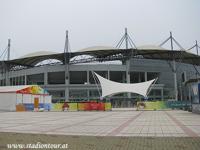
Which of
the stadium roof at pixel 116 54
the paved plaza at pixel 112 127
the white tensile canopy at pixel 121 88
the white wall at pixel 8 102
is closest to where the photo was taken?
the paved plaza at pixel 112 127

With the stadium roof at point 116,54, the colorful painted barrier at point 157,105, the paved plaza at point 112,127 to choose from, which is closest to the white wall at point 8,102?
the colorful painted barrier at point 157,105

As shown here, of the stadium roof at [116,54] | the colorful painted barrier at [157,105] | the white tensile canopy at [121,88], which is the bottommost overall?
the colorful painted barrier at [157,105]

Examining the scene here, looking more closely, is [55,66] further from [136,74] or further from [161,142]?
[161,142]

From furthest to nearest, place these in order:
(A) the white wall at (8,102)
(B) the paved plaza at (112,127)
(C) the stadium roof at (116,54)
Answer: (C) the stadium roof at (116,54) → (A) the white wall at (8,102) → (B) the paved plaza at (112,127)

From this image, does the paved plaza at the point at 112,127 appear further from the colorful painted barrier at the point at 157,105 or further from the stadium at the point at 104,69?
the stadium at the point at 104,69

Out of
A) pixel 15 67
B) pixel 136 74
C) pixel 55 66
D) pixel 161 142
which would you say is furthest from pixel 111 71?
pixel 161 142

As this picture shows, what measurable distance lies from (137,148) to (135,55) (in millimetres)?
84019

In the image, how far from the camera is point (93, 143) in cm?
945

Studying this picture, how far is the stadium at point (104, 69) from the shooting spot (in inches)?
3469

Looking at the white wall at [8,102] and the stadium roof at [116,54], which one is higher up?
the stadium roof at [116,54]

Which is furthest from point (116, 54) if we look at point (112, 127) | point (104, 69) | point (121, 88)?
point (112, 127)

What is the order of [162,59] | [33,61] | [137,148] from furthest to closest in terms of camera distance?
[33,61], [162,59], [137,148]

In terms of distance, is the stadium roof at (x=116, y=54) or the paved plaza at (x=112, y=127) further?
the stadium roof at (x=116, y=54)

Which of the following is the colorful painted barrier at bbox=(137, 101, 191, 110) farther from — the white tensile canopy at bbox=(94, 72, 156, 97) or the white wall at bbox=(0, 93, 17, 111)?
the white wall at bbox=(0, 93, 17, 111)
